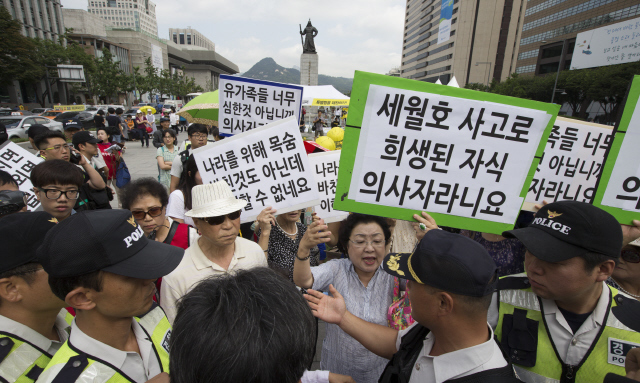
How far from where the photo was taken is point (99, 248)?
4.27 feet

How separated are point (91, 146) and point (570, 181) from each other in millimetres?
6121

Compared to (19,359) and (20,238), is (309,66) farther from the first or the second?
(19,359)

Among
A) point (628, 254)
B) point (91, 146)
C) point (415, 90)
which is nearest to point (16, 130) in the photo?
point (91, 146)

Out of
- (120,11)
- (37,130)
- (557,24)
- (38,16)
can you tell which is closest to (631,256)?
(37,130)

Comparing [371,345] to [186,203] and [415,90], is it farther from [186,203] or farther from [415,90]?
[186,203]

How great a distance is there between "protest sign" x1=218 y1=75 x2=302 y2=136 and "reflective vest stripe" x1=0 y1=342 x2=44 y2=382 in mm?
3412

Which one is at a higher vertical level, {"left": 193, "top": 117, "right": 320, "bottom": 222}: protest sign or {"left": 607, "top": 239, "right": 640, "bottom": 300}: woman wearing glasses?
{"left": 193, "top": 117, "right": 320, "bottom": 222}: protest sign

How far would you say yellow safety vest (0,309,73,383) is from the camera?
1.32 m

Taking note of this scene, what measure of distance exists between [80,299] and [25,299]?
16.3 inches

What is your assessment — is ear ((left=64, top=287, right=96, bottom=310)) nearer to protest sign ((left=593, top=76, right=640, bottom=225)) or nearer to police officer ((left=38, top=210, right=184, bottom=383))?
police officer ((left=38, top=210, right=184, bottom=383))

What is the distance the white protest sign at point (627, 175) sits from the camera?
2088 mm

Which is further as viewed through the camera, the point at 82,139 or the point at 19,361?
the point at 82,139

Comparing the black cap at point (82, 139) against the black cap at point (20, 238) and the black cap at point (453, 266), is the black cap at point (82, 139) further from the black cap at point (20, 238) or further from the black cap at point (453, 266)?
the black cap at point (453, 266)

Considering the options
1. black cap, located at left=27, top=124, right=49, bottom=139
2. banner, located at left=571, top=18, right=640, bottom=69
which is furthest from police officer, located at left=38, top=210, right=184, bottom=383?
banner, located at left=571, top=18, right=640, bottom=69
